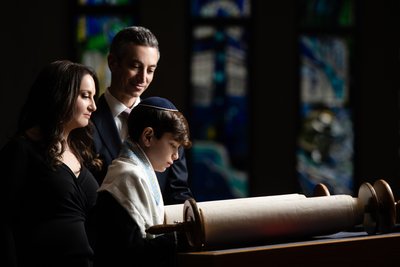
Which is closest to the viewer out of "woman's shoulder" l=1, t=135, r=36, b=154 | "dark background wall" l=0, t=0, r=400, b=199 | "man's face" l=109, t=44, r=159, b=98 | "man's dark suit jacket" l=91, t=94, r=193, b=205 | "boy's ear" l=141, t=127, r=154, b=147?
"boy's ear" l=141, t=127, r=154, b=147

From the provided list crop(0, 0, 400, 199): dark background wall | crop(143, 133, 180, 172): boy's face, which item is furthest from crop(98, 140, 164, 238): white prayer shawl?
crop(0, 0, 400, 199): dark background wall

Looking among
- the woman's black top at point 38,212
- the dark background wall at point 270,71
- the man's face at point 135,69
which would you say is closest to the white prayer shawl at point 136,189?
the woman's black top at point 38,212

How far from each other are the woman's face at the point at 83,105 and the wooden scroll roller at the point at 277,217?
39 cm

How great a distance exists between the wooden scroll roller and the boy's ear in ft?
0.59

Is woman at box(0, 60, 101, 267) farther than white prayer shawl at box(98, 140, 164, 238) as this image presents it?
Yes

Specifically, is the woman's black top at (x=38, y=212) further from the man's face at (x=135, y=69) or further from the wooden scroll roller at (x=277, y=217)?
the man's face at (x=135, y=69)

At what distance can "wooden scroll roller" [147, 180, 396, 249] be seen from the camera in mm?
1644

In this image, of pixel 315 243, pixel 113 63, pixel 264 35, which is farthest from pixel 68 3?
pixel 315 243

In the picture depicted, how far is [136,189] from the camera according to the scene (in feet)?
5.91

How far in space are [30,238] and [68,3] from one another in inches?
169

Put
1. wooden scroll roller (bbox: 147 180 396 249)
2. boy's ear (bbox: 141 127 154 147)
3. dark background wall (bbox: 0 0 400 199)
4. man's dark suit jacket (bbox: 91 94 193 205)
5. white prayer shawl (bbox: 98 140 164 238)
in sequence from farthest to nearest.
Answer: dark background wall (bbox: 0 0 400 199) < man's dark suit jacket (bbox: 91 94 193 205) < boy's ear (bbox: 141 127 154 147) < white prayer shawl (bbox: 98 140 164 238) < wooden scroll roller (bbox: 147 180 396 249)

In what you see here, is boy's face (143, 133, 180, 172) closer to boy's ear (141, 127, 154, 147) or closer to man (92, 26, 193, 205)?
boy's ear (141, 127, 154, 147)

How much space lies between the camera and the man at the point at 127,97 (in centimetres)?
236

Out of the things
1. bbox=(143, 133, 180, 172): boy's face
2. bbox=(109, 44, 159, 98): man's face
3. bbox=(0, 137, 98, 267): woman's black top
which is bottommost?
bbox=(0, 137, 98, 267): woman's black top
